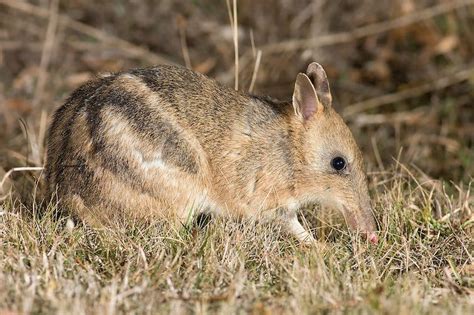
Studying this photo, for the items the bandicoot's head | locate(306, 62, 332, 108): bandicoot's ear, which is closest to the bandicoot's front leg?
the bandicoot's head

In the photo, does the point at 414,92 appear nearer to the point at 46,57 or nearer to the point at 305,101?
the point at 46,57

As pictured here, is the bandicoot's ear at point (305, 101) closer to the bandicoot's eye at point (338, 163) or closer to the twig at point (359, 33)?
the bandicoot's eye at point (338, 163)

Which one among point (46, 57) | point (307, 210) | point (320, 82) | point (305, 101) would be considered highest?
point (320, 82)

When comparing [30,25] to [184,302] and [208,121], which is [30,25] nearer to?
[208,121]

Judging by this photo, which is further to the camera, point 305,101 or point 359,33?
point 359,33

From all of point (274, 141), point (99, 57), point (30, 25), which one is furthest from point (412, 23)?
point (274, 141)

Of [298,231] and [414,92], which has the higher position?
[414,92]

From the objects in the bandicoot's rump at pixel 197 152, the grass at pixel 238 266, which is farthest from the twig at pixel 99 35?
the grass at pixel 238 266

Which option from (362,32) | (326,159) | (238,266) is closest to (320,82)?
(326,159)
